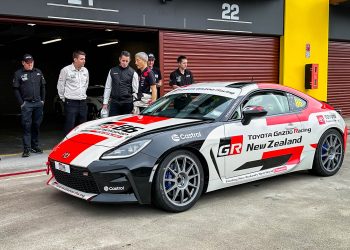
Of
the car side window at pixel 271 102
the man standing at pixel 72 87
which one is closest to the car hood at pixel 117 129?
the car side window at pixel 271 102

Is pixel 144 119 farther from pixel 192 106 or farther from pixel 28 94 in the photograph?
pixel 28 94

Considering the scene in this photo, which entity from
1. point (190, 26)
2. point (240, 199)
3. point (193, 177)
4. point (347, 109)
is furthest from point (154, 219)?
point (347, 109)

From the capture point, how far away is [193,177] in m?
4.49

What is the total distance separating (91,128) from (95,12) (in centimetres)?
448

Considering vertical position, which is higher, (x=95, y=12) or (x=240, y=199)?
(x=95, y=12)

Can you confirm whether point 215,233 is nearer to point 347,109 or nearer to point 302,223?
point 302,223

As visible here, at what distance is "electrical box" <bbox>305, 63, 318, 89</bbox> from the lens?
1303cm

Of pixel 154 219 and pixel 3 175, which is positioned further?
pixel 3 175

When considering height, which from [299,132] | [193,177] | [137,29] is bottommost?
[193,177]

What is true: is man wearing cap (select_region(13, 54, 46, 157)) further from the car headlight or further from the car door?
the car door

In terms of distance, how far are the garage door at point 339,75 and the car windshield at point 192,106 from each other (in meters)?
10.2

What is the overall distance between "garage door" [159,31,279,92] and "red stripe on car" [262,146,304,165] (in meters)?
5.44

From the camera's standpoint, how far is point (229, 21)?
11234 millimetres

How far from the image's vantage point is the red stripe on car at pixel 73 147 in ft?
14.5
